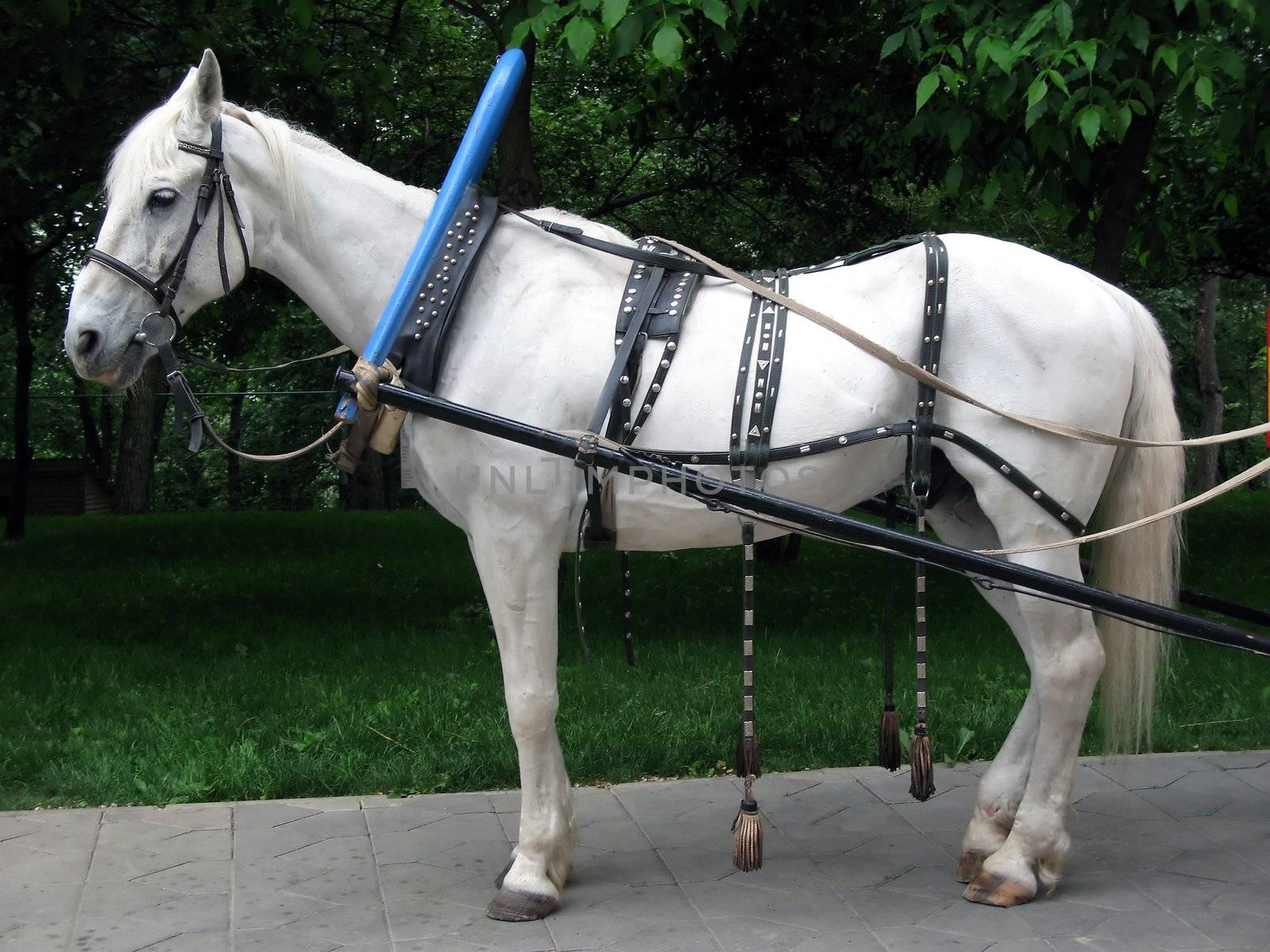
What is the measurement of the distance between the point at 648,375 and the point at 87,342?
4.79 feet

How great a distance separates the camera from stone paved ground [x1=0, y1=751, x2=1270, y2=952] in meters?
3.38

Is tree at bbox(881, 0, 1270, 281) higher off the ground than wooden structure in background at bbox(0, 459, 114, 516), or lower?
higher

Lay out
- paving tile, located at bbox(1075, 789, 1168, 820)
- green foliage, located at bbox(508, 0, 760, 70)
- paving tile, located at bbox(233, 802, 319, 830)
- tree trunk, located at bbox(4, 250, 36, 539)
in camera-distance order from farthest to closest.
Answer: tree trunk, located at bbox(4, 250, 36, 539), green foliage, located at bbox(508, 0, 760, 70), paving tile, located at bbox(1075, 789, 1168, 820), paving tile, located at bbox(233, 802, 319, 830)

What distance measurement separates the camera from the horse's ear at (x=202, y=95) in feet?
10.6

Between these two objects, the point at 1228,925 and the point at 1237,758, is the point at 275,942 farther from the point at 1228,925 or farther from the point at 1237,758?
the point at 1237,758

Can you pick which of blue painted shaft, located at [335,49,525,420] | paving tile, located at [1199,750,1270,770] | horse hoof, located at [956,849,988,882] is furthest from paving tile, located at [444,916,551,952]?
paving tile, located at [1199,750,1270,770]

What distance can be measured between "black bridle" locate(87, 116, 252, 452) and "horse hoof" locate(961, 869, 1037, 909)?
251 cm

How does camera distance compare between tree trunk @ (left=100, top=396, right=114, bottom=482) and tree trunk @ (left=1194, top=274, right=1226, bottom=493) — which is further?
tree trunk @ (left=1194, top=274, right=1226, bottom=493)

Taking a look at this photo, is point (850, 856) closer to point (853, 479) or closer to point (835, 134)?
point (853, 479)

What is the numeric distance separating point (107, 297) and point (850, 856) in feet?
9.03

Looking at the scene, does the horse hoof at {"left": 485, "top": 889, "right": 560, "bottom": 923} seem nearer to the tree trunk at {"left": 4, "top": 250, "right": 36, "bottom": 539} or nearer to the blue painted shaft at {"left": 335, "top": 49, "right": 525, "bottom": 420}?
the blue painted shaft at {"left": 335, "top": 49, "right": 525, "bottom": 420}

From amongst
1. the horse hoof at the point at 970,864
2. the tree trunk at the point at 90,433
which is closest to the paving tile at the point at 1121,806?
the horse hoof at the point at 970,864

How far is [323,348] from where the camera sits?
14.5 metres

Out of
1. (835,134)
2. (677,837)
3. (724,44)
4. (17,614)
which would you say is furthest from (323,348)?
(677,837)
